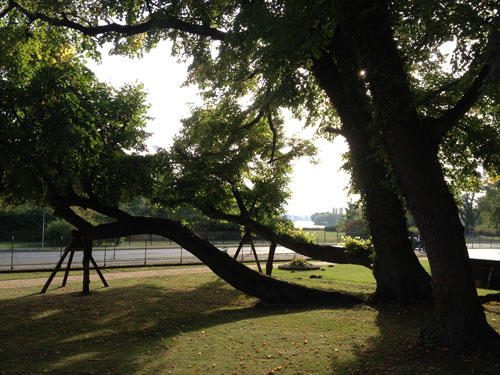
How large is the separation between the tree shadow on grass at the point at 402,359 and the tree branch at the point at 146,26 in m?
8.13

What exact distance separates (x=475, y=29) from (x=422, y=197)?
312 cm

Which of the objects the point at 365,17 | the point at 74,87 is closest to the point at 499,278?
the point at 365,17

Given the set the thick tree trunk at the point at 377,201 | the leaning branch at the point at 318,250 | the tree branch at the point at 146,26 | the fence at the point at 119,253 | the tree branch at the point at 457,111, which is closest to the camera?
the tree branch at the point at 457,111

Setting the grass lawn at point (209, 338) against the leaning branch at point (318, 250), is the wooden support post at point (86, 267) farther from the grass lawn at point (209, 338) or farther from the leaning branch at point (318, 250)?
the leaning branch at point (318, 250)

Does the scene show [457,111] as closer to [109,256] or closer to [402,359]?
[402,359]

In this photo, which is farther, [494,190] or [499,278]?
[494,190]

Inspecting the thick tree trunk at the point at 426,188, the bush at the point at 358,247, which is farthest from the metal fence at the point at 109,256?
the thick tree trunk at the point at 426,188

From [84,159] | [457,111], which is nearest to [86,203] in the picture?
[84,159]

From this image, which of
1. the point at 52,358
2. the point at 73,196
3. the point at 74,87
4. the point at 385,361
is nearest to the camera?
the point at 385,361

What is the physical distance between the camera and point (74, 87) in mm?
12453

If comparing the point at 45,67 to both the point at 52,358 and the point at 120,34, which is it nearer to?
the point at 120,34

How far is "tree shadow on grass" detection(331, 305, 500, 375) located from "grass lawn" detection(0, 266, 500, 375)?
1cm

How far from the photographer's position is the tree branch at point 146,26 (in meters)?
10.7

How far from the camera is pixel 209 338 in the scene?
794cm
